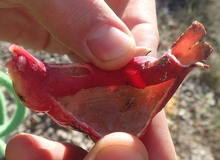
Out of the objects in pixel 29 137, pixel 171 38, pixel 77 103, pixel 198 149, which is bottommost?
pixel 198 149

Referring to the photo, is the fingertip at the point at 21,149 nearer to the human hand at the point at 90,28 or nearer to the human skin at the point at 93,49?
the human skin at the point at 93,49

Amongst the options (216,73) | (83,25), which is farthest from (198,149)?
(83,25)

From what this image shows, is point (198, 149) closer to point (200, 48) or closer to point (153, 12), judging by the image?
point (153, 12)

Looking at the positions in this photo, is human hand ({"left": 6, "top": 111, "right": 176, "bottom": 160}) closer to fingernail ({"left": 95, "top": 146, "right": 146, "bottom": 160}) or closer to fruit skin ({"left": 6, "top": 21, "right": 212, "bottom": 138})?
fingernail ({"left": 95, "top": 146, "right": 146, "bottom": 160})

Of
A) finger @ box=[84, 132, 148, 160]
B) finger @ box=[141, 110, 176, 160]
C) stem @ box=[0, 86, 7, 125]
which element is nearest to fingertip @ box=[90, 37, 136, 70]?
finger @ box=[84, 132, 148, 160]

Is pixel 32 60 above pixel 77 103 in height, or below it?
above

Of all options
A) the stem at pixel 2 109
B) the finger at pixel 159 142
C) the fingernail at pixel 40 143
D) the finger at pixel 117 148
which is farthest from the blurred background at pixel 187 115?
the finger at pixel 117 148

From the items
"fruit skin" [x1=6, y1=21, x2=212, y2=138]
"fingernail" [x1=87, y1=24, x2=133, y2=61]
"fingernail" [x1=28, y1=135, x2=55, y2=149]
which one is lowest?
"fingernail" [x1=28, y1=135, x2=55, y2=149]
